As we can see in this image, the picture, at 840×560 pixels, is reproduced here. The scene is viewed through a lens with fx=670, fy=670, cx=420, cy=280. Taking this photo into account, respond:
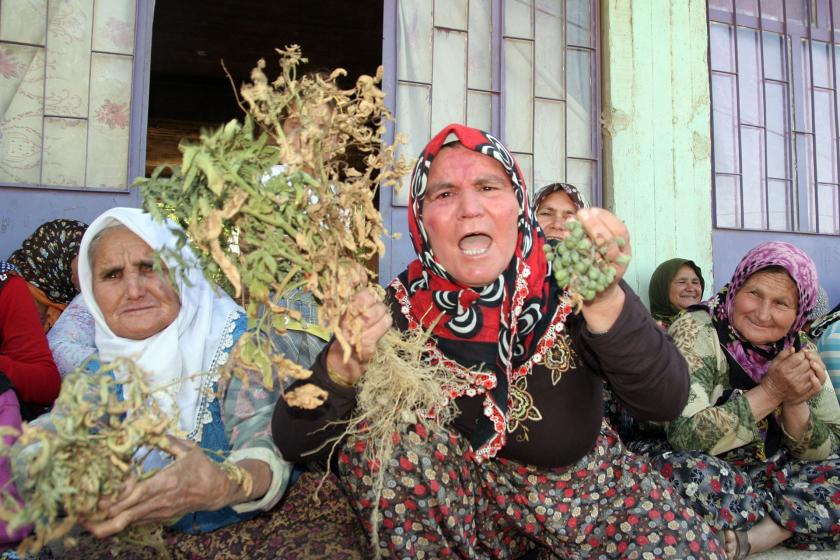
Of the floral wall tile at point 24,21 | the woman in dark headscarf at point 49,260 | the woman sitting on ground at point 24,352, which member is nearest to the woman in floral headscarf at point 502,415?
the woman sitting on ground at point 24,352

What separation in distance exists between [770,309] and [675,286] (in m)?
1.48

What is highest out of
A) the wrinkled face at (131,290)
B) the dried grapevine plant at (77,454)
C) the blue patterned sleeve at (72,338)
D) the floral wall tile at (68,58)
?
the floral wall tile at (68,58)

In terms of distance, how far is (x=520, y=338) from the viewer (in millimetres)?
1935

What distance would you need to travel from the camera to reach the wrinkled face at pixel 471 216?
6.28 ft

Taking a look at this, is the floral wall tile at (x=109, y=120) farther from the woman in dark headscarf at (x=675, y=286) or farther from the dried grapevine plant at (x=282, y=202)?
the woman in dark headscarf at (x=675, y=286)

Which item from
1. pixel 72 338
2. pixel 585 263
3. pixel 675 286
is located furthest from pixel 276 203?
pixel 675 286

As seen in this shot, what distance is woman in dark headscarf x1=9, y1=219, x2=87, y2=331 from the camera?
3355 millimetres

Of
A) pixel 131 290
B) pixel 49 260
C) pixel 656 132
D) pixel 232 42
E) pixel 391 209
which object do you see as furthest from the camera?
pixel 232 42

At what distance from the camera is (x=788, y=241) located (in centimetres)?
486

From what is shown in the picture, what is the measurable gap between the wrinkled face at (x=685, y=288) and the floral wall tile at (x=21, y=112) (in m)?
3.79

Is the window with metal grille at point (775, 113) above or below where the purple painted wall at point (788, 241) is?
above

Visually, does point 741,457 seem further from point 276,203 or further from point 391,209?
point 391,209

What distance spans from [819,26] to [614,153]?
220 centimetres

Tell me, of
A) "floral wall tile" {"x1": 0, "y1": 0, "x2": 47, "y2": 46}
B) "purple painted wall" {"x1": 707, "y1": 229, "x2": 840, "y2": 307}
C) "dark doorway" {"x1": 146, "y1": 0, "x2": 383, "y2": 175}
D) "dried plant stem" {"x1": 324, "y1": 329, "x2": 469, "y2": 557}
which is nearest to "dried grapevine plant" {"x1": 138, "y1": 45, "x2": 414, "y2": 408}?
"dried plant stem" {"x1": 324, "y1": 329, "x2": 469, "y2": 557}
